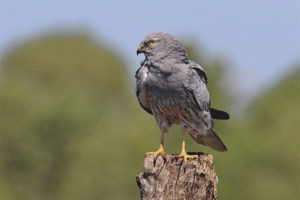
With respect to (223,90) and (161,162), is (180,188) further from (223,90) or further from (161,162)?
(223,90)

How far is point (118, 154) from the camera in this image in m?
37.0

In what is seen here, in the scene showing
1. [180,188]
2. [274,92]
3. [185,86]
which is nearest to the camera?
[180,188]

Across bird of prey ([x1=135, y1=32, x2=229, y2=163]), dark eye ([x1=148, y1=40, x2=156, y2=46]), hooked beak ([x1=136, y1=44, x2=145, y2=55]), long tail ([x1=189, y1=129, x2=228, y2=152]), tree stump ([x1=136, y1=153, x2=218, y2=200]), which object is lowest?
tree stump ([x1=136, y1=153, x2=218, y2=200])

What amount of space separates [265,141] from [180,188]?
106 ft

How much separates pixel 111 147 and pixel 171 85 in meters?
26.6

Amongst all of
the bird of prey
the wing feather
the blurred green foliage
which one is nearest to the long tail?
Result: the bird of prey

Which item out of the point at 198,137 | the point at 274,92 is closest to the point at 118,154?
the point at 274,92

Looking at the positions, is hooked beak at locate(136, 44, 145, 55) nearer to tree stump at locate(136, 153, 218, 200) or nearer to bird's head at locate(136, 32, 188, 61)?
bird's head at locate(136, 32, 188, 61)

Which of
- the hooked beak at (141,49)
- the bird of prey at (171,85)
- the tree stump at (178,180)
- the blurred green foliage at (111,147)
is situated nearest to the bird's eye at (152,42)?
the bird of prey at (171,85)

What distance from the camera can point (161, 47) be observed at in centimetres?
1093

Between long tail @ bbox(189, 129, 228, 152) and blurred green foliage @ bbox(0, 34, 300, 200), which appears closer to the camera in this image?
long tail @ bbox(189, 129, 228, 152)

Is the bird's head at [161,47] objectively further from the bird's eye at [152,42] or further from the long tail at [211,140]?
the long tail at [211,140]

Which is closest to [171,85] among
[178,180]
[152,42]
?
[152,42]

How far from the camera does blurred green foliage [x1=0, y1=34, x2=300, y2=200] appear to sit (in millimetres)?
34625
